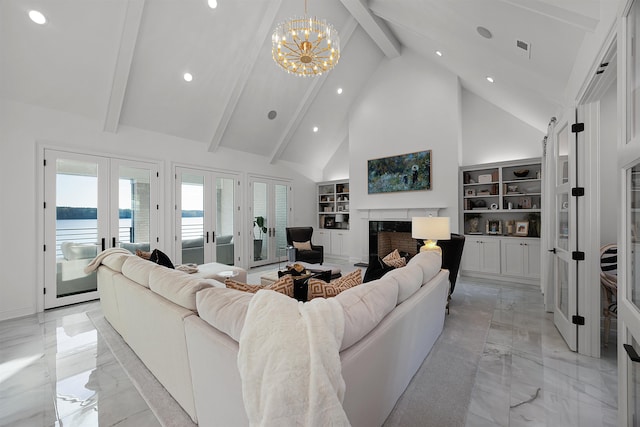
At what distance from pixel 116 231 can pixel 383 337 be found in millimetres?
4683

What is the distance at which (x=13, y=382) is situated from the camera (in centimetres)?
210

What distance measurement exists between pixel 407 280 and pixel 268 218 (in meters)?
5.38

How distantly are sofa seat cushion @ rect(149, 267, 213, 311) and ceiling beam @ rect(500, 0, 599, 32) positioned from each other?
9.91ft

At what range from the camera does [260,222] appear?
6.61 meters

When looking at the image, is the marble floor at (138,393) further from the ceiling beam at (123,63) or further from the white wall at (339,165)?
the white wall at (339,165)

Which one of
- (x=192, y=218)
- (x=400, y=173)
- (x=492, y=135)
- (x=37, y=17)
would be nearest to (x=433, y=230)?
(x=400, y=173)

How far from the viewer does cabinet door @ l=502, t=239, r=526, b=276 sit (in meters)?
4.70

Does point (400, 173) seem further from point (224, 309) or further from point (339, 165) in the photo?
point (224, 309)

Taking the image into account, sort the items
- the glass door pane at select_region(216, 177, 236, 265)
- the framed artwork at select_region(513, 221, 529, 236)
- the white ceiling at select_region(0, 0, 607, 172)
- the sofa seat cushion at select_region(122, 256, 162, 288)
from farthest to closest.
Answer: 1. the glass door pane at select_region(216, 177, 236, 265)
2. the framed artwork at select_region(513, 221, 529, 236)
3. the white ceiling at select_region(0, 0, 607, 172)
4. the sofa seat cushion at select_region(122, 256, 162, 288)

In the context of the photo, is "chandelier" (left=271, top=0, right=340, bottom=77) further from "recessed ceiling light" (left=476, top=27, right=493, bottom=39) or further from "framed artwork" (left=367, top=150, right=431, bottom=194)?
"framed artwork" (left=367, top=150, right=431, bottom=194)

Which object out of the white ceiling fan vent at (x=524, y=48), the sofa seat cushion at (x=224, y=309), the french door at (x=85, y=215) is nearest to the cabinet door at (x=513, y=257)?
the white ceiling fan vent at (x=524, y=48)

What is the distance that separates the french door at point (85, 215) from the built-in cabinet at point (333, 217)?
4.52 meters

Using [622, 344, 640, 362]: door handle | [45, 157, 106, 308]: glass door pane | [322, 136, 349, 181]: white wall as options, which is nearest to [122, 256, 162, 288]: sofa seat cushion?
[45, 157, 106, 308]: glass door pane

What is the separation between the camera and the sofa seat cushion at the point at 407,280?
1794mm
